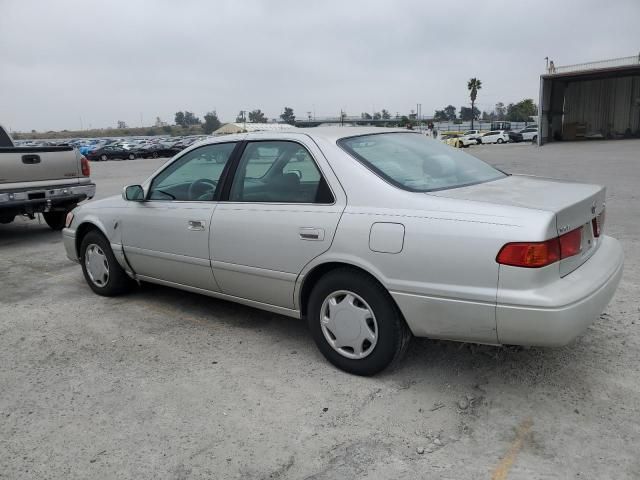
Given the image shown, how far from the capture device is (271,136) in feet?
13.1

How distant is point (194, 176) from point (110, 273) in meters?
1.39

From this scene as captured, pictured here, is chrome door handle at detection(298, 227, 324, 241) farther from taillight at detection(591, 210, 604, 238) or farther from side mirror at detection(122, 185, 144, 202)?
side mirror at detection(122, 185, 144, 202)

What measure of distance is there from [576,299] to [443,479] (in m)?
1.12

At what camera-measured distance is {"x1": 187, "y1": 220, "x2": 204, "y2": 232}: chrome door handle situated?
13.6ft

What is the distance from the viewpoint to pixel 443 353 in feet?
12.4

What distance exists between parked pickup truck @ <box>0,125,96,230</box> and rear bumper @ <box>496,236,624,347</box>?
718cm

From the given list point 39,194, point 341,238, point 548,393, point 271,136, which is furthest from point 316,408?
point 39,194

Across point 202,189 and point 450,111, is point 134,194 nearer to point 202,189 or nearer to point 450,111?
point 202,189

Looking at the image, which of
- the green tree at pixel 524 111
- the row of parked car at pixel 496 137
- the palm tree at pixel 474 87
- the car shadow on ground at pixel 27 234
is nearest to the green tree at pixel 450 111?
the green tree at pixel 524 111

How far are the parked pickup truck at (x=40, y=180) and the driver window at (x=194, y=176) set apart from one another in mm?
4132

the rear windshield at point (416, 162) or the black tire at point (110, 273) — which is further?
the black tire at point (110, 273)

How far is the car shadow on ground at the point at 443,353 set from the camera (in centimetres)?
350

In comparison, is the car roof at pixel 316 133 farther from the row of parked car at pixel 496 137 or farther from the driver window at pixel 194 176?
the row of parked car at pixel 496 137

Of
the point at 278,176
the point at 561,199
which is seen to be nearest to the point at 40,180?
the point at 278,176
